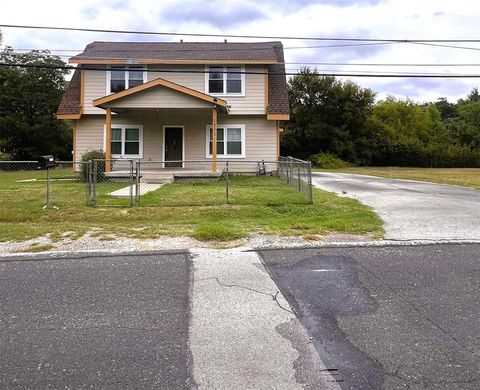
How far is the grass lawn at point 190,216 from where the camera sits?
26.9 ft

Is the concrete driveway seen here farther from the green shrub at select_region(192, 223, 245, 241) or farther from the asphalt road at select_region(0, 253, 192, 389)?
the asphalt road at select_region(0, 253, 192, 389)

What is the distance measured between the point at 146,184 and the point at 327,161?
23516mm

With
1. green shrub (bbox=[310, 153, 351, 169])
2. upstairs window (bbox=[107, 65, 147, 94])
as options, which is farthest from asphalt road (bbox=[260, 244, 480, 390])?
green shrub (bbox=[310, 153, 351, 169])

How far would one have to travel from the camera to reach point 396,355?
3.42 meters

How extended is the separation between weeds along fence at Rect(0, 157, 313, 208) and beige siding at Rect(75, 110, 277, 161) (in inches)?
24.4

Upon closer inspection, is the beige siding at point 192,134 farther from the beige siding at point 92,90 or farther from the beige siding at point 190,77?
the beige siding at point 190,77

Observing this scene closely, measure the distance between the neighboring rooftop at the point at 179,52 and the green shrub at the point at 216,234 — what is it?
46.1 ft

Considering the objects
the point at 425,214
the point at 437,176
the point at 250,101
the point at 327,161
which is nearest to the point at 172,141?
the point at 250,101

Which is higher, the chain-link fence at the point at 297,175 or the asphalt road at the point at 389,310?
the chain-link fence at the point at 297,175

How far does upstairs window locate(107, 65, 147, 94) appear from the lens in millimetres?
20828

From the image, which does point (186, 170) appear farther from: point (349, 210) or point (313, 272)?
point (313, 272)

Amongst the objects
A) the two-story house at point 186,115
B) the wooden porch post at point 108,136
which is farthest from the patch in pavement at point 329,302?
the two-story house at point 186,115

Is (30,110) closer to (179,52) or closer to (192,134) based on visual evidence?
(179,52)

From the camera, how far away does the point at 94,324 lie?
400cm
